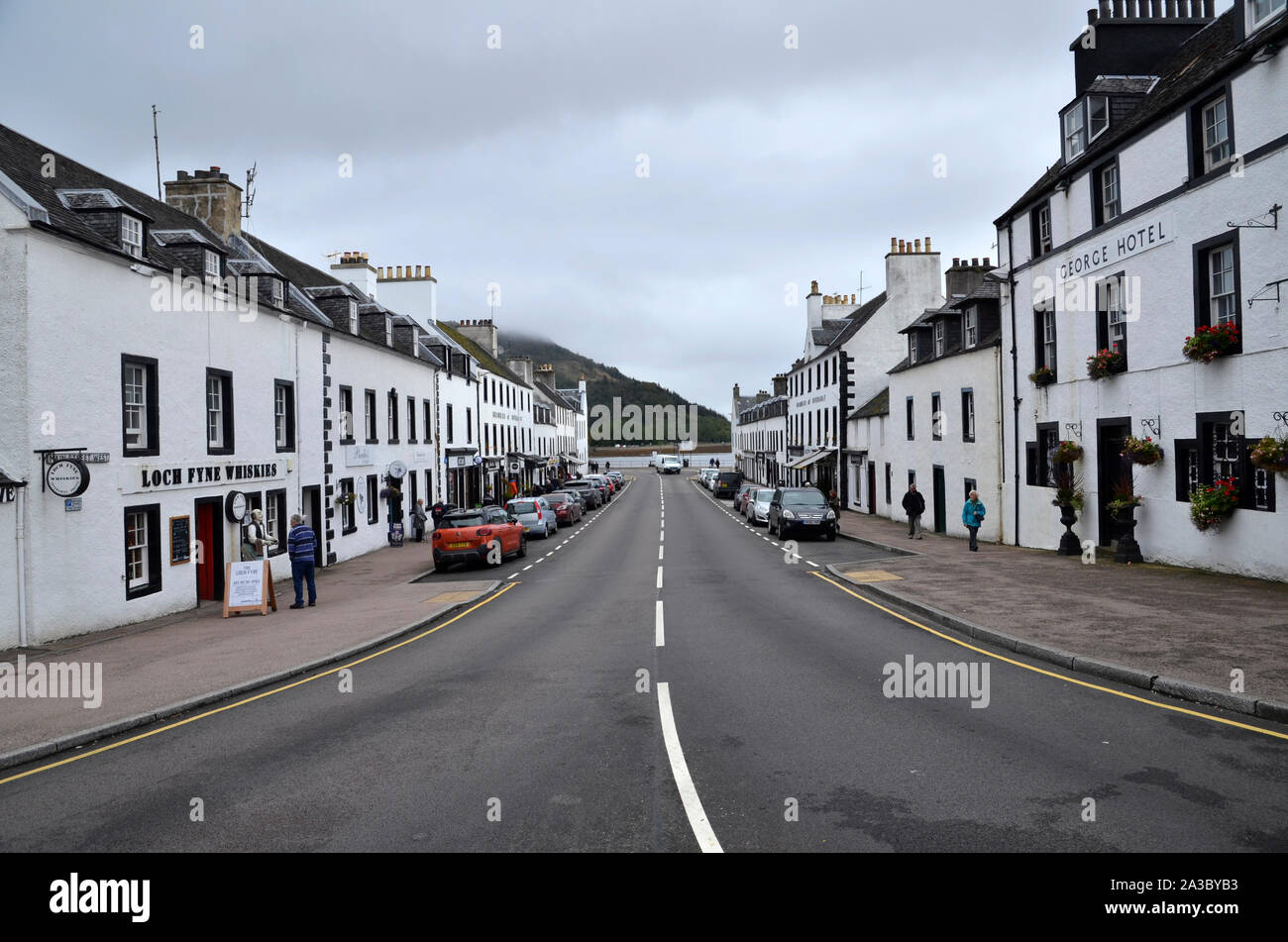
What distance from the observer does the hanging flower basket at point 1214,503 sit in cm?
1449

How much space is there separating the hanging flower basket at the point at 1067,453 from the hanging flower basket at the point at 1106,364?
1738mm

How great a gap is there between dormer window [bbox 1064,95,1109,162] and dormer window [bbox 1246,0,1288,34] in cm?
512

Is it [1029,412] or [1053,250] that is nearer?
[1053,250]

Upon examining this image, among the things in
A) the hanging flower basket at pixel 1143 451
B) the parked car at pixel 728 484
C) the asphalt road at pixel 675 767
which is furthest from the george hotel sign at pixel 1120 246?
the parked car at pixel 728 484

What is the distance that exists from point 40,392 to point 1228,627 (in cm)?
1777

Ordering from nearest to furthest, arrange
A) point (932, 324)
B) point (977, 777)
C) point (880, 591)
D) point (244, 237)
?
point (977, 777) < point (880, 591) < point (244, 237) < point (932, 324)

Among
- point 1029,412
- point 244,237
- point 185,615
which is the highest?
point 244,237

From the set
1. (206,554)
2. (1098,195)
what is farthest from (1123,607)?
(206,554)

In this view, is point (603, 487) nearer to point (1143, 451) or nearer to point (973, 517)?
point (973, 517)

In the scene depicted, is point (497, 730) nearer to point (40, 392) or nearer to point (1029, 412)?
point (40, 392)

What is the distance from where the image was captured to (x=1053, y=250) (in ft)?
68.1

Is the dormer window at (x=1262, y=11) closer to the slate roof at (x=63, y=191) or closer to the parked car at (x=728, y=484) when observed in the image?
the slate roof at (x=63, y=191)

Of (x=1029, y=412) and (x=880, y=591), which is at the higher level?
(x=1029, y=412)
